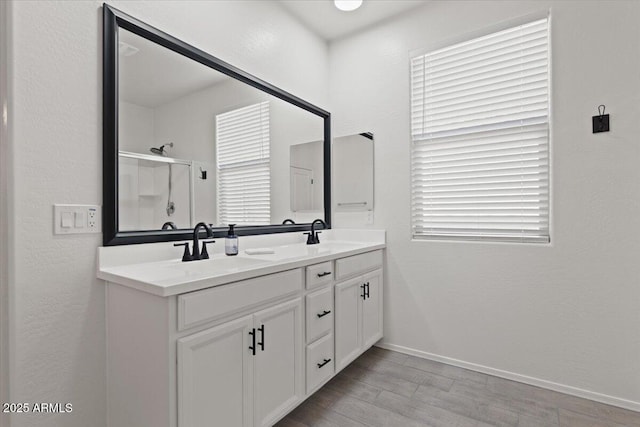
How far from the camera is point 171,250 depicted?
5.75 feet

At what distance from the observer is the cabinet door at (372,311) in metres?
2.41

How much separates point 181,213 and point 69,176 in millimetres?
554

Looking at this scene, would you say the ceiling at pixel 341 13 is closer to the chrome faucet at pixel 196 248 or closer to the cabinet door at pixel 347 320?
the chrome faucet at pixel 196 248

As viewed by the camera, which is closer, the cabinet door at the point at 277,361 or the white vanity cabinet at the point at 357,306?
the cabinet door at the point at 277,361

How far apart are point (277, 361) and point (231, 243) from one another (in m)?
0.71

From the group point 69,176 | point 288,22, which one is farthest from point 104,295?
point 288,22

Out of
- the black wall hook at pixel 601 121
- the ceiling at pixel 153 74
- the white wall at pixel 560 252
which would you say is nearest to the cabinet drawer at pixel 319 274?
the white wall at pixel 560 252

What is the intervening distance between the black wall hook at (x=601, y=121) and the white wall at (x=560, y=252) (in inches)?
1.2

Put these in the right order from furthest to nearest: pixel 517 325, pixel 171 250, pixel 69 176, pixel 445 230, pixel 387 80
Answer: pixel 387 80 → pixel 445 230 → pixel 517 325 → pixel 171 250 → pixel 69 176

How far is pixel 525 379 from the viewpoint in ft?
7.12

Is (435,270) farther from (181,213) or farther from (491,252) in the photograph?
(181,213)

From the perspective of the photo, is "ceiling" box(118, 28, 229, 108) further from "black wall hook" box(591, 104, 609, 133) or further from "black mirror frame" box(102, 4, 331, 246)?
"black wall hook" box(591, 104, 609, 133)

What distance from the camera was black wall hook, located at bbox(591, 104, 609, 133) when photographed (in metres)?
1.91

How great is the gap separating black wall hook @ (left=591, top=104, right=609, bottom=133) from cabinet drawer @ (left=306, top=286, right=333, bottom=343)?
1.84 metres
